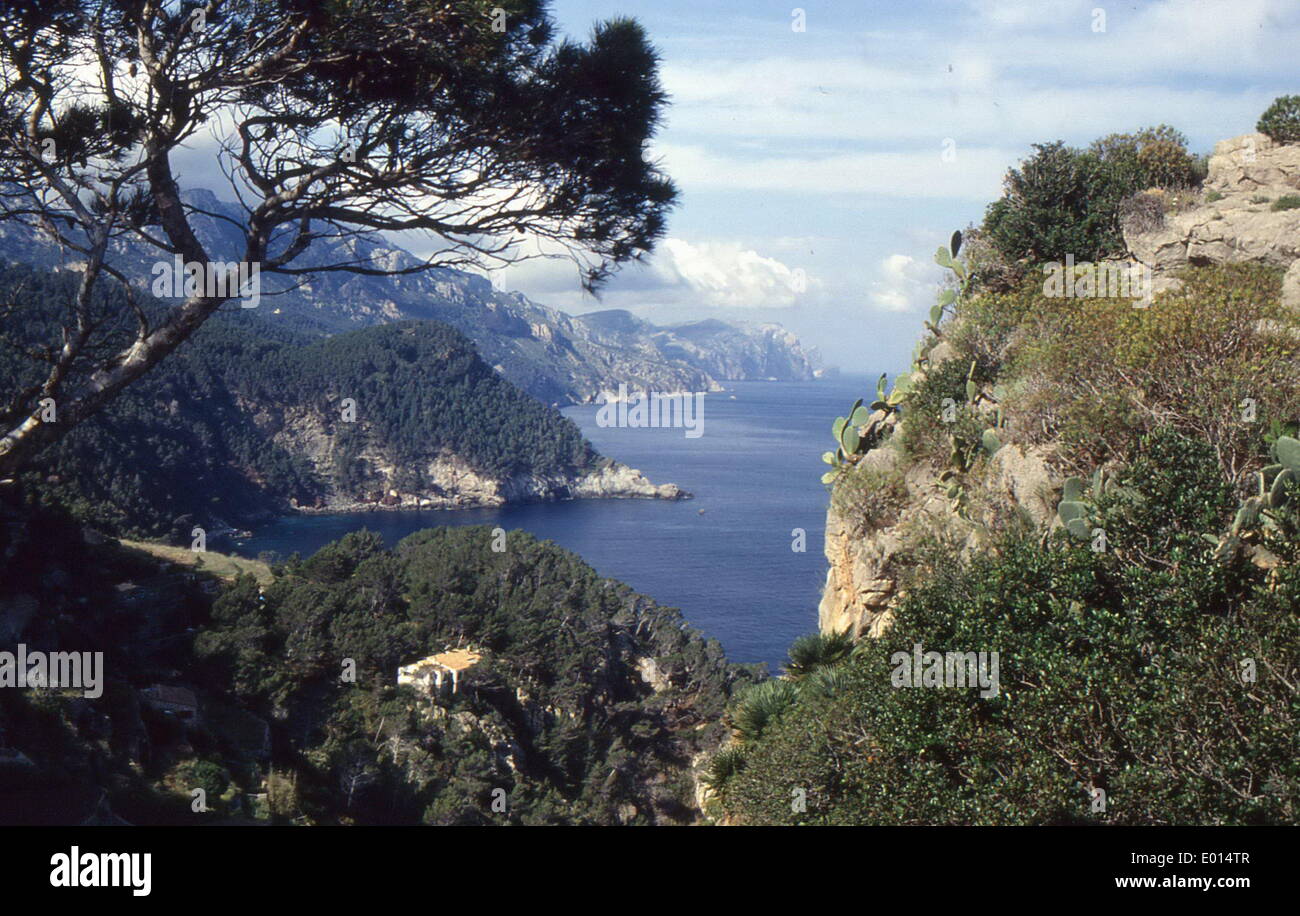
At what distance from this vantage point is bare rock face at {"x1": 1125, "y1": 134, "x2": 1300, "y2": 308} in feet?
32.8

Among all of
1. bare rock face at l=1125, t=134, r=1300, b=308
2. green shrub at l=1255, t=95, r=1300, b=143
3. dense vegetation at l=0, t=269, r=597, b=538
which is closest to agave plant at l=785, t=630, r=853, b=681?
bare rock face at l=1125, t=134, r=1300, b=308

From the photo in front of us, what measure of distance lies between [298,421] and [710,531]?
56.6m

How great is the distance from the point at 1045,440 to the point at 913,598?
6.85ft

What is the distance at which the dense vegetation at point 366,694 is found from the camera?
47.6ft

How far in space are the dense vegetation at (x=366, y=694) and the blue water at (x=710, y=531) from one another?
26.7 ft

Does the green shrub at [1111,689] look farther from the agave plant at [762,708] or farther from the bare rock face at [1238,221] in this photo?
the bare rock face at [1238,221]

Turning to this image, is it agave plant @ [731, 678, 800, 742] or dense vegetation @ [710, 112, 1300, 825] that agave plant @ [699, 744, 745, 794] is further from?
agave plant @ [731, 678, 800, 742]

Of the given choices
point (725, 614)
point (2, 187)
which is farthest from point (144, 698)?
point (725, 614)

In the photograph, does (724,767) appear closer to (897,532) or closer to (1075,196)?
(897,532)

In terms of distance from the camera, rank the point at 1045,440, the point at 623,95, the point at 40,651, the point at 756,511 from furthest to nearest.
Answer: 1. the point at 756,511
2. the point at 40,651
3. the point at 1045,440
4. the point at 623,95

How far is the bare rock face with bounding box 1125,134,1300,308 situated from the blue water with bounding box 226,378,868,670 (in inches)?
809

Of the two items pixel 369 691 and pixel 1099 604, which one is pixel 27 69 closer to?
pixel 1099 604
